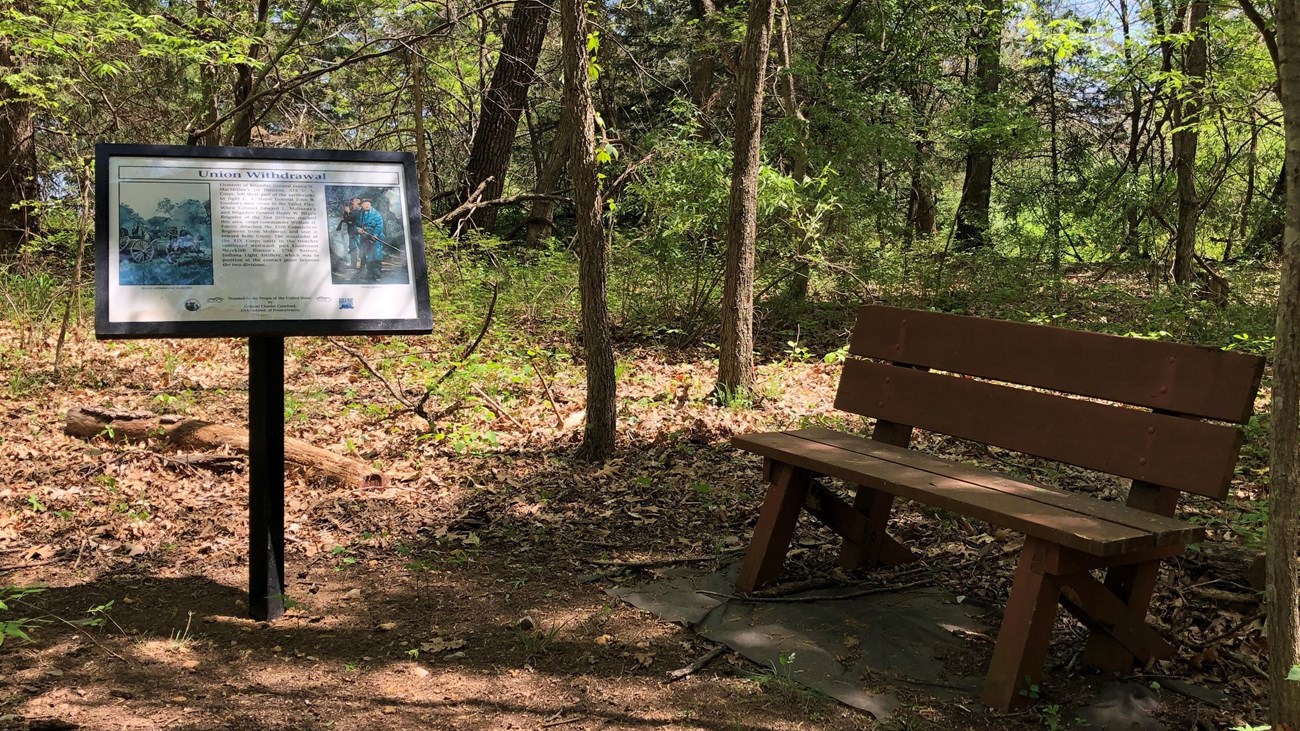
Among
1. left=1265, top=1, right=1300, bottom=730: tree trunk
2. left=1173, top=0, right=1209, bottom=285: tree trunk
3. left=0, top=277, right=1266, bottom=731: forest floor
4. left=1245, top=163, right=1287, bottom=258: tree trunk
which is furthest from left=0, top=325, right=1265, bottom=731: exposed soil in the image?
left=1245, top=163, right=1287, bottom=258: tree trunk

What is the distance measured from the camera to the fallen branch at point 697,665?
3332 millimetres

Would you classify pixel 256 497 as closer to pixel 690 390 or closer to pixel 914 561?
pixel 914 561

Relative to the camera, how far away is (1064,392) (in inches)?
145

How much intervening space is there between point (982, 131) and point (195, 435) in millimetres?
9699

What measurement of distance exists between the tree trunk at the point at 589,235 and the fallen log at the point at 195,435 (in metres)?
1.34

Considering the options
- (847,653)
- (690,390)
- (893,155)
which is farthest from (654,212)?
(847,653)

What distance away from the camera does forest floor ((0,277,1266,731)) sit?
120 inches

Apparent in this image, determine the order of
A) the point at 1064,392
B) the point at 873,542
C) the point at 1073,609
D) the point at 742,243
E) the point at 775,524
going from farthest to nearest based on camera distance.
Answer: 1. the point at 742,243
2. the point at 873,542
3. the point at 775,524
4. the point at 1064,392
5. the point at 1073,609

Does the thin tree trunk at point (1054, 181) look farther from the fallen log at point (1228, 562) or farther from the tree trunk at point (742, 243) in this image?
the fallen log at point (1228, 562)

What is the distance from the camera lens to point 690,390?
777 cm

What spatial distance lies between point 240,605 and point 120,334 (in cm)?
124

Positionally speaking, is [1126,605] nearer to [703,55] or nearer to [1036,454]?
[1036,454]

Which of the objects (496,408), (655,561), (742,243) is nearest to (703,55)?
(742,243)

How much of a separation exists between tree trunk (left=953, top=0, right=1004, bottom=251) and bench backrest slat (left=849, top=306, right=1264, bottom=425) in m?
8.44
